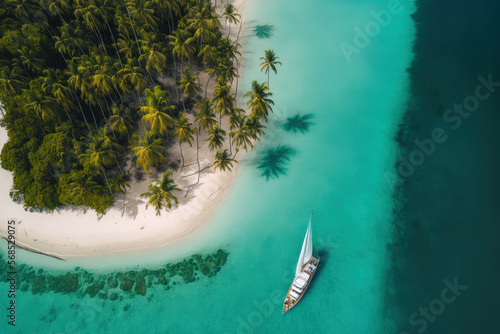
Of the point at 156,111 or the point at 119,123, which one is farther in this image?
the point at 119,123

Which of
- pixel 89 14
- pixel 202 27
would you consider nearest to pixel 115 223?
pixel 89 14

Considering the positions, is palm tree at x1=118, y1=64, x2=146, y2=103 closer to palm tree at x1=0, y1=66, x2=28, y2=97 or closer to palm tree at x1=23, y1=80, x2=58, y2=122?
palm tree at x1=23, y1=80, x2=58, y2=122

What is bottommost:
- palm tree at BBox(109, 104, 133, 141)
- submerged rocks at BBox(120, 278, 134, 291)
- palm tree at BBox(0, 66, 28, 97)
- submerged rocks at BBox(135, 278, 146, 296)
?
submerged rocks at BBox(135, 278, 146, 296)

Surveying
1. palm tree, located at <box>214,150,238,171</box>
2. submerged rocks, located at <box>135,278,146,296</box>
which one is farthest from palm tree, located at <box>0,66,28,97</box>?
submerged rocks, located at <box>135,278,146,296</box>

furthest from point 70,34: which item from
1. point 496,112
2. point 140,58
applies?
point 496,112

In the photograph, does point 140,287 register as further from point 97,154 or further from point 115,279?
point 97,154

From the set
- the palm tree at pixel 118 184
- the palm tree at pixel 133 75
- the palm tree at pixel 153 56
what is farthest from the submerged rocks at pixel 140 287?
the palm tree at pixel 153 56

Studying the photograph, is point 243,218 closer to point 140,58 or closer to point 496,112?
point 140,58
